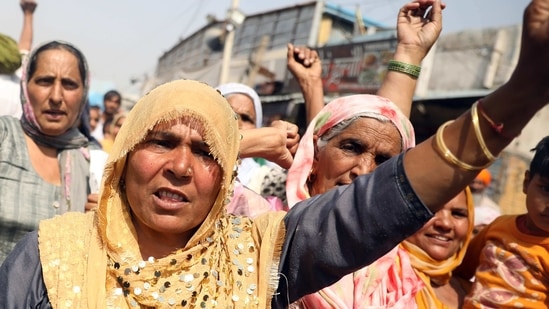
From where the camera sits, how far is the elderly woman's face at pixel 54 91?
10.6ft

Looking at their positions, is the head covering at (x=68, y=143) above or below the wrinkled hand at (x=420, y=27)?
below

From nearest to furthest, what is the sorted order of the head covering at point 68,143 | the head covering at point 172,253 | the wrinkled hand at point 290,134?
the head covering at point 172,253
the wrinkled hand at point 290,134
the head covering at point 68,143

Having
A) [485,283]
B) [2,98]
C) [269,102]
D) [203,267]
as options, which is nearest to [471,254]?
[485,283]

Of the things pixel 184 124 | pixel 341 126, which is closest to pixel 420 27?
pixel 341 126

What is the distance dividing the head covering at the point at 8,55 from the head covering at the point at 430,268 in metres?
2.58

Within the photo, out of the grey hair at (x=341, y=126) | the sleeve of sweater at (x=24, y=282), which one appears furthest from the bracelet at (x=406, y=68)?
the sleeve of sweater at (x=24, y=282)

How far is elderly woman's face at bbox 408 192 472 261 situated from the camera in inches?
111

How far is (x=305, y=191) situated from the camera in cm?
223

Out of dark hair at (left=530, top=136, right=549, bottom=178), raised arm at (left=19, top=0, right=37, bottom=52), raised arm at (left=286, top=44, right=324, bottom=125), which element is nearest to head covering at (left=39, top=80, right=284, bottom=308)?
raised arm at (left=286, top=44, right=324, bottom=125)

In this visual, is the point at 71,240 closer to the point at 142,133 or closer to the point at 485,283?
the point at 142,133

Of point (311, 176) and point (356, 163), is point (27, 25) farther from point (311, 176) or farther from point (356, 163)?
point (356, 163)

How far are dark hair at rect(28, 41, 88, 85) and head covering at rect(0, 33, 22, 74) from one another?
611 mm

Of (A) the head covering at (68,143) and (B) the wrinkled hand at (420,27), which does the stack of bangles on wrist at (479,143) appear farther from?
(A) the head covering at (68,143)

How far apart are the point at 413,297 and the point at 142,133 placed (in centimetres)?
122
